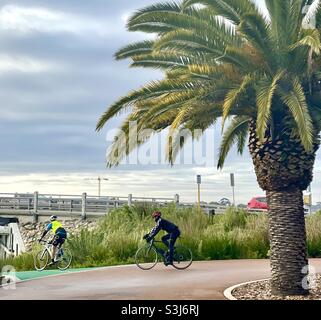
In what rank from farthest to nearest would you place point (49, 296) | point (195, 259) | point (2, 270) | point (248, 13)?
point (195, 259) < point (2, 270) < point (49, 296) < point (248, 13)

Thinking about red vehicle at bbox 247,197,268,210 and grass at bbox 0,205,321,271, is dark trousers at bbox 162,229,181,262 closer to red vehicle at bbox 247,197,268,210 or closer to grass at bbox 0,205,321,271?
grass at bbox 0,205,321,271

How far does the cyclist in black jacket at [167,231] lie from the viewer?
621 inches

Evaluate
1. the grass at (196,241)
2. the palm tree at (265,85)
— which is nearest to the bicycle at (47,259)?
the grass at (196,241)

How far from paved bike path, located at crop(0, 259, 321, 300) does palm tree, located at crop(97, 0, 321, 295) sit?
2134 millimetres

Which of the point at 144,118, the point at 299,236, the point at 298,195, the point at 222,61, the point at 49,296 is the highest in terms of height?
the point at 222,61

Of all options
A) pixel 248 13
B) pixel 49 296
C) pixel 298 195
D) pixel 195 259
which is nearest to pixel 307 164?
pixel 298 195

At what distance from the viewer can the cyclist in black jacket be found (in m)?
15.8

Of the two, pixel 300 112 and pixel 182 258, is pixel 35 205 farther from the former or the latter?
pixel 300 112

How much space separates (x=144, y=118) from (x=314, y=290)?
219 inches

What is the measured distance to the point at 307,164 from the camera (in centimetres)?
1249

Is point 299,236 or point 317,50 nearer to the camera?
point 317,50

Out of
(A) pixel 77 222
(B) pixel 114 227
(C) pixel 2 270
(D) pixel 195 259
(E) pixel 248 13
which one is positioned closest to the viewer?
(E) pixel 248 13

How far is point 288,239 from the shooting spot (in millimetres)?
12391

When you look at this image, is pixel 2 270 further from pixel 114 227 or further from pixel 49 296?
pixel 114 227
